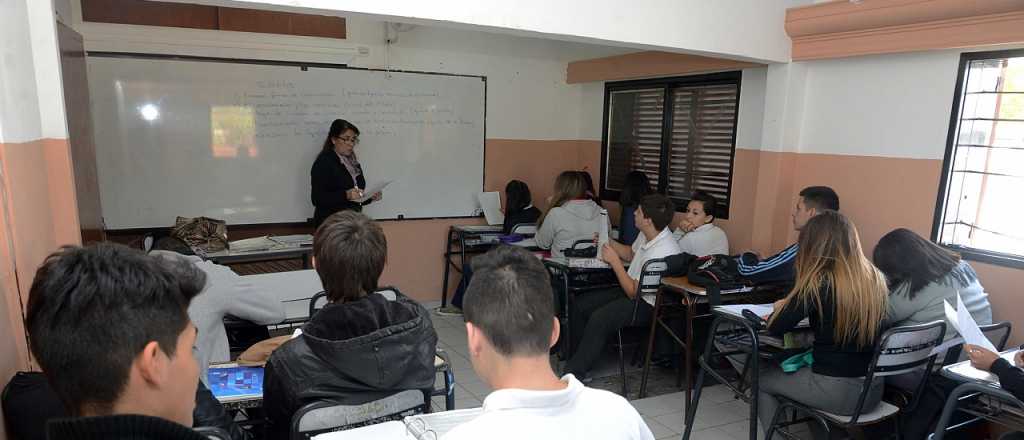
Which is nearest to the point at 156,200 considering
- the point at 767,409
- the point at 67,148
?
the point at 67,148

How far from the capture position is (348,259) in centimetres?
180

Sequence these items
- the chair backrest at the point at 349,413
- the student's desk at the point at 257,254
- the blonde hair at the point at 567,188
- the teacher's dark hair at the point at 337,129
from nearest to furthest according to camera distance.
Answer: the chair backrest at the point at 349,413
the student's desk at the point at 257,254
the teacher's dark hair at the point at 337,129
the blonde hair at the point at 567,188

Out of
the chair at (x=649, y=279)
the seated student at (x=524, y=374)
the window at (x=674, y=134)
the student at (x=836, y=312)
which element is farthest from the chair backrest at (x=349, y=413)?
the window at (x=674, y=134)

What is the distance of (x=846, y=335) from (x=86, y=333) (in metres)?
2.49

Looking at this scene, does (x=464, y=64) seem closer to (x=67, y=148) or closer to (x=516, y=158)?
(x=516, y=158)

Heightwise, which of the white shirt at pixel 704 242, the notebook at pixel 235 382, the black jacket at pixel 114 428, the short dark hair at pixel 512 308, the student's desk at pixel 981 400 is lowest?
the student's desk at pixel 981 400

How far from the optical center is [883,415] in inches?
95.5

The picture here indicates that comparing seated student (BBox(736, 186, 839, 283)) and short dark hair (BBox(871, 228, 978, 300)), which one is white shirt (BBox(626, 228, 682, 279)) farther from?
short dark hair (BBox(871, 228, 978, 300))

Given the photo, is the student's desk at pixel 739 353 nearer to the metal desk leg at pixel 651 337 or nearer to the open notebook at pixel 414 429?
the metal desk leg at pixel 651 337

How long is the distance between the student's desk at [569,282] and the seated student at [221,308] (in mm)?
1988

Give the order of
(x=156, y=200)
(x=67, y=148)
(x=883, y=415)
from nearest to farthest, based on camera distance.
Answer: (x=67, y=148), (x=883, y=415), (x=156, y=200)

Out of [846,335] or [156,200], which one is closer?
[846,335]

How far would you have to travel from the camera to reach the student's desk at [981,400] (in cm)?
202

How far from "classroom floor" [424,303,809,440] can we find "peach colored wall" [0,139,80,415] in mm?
2024
